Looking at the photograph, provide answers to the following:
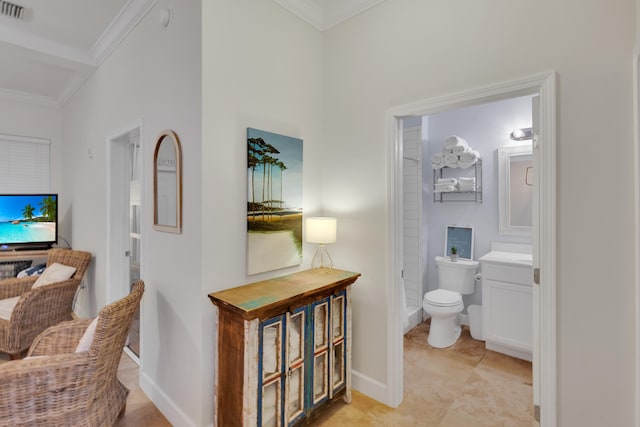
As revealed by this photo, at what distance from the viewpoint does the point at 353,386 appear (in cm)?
229

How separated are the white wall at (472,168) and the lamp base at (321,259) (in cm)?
167

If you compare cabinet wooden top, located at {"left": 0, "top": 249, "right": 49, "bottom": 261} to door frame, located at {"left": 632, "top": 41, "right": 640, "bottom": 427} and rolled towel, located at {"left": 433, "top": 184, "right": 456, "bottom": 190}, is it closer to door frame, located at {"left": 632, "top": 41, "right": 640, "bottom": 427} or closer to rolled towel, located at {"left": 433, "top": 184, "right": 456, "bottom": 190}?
rolled towel, located at {"left": 433, "top": 184, "right": 456, "bottom": 190}

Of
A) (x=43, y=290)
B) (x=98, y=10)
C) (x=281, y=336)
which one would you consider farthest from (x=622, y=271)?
(x=43, y=290)

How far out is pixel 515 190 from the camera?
3.04 m

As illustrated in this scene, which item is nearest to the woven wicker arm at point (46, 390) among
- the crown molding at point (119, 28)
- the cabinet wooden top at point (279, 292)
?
the cabinet wooden top at point (279, 292)

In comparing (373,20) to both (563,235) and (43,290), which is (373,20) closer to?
(563,235)

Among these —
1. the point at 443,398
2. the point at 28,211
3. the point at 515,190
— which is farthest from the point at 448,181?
the point at 28,211

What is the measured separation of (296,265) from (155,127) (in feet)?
4.60

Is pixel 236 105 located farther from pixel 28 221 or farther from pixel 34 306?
pixel 28 221

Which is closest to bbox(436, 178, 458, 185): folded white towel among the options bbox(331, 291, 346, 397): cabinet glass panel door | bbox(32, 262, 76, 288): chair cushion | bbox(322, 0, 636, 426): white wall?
bbox(322, 0, 636, 426): white wall

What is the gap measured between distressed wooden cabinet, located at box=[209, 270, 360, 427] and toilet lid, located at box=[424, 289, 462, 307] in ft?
4.13

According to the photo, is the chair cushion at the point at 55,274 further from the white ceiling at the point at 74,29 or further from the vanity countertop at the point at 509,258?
the vanity countertop at the point at 509,258

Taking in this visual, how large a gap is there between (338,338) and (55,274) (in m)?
2.81

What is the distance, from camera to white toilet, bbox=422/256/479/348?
9.47ft
